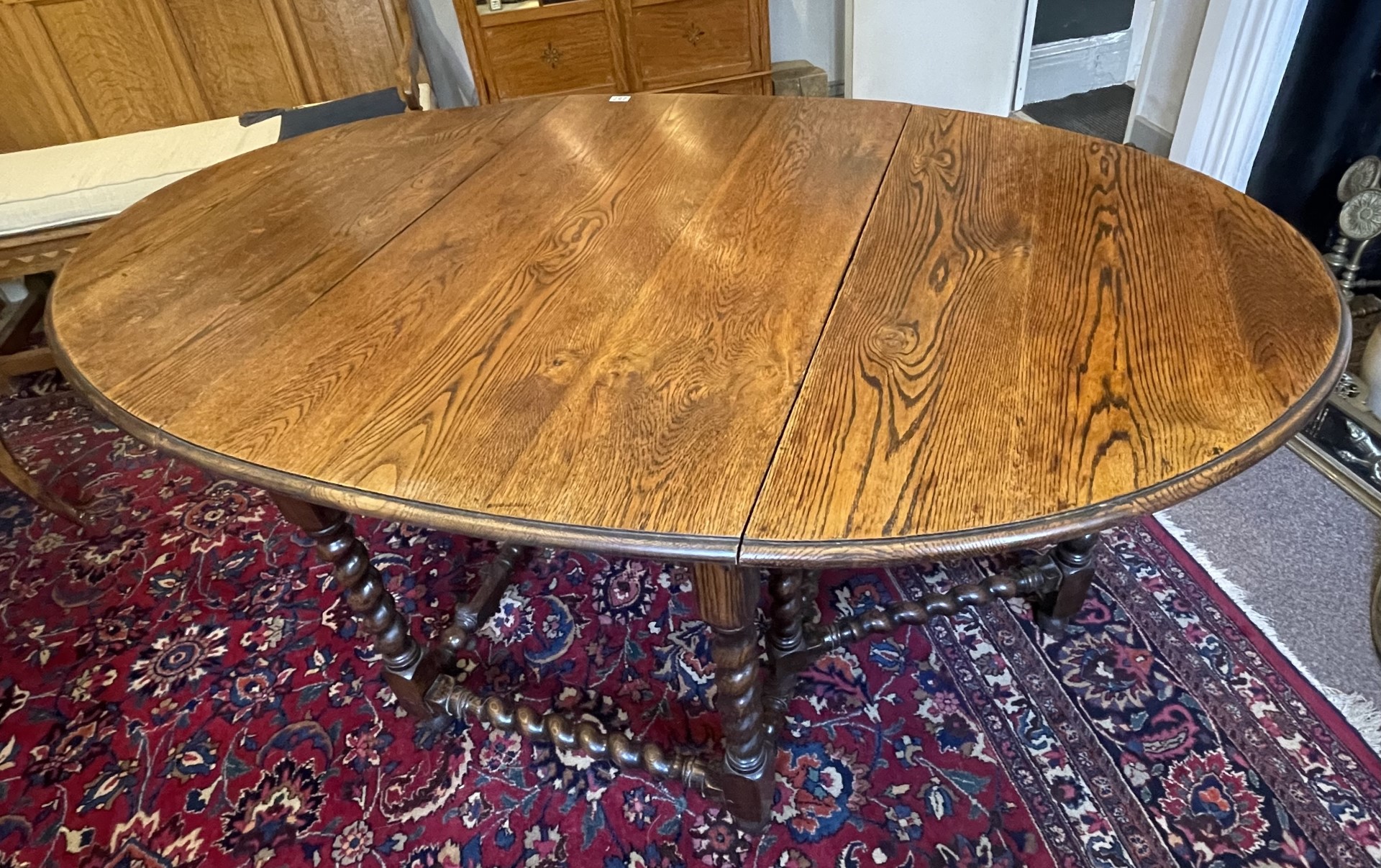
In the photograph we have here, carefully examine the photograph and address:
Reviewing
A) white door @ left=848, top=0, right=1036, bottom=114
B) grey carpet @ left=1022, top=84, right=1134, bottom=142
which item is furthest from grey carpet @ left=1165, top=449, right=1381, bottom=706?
white door @ left=848, top=0, right=1036, bottom=114

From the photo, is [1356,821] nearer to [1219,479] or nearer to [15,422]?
[1219,479]

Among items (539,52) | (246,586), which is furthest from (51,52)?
(246,586)

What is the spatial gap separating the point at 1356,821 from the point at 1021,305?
2.93 feet

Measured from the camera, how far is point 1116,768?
1.21 meters

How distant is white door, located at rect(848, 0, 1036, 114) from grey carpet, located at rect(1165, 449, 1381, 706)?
203cm

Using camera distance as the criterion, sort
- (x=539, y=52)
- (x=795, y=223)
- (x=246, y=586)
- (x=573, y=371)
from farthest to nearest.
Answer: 1. (x=539, y=52)
2. (x=246, y=586)
3. (x=795, y=223)
4. (x=573, y=371)

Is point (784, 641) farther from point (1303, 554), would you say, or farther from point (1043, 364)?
point (1303, 554)

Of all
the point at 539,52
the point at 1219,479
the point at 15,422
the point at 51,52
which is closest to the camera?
the point at 1219,479

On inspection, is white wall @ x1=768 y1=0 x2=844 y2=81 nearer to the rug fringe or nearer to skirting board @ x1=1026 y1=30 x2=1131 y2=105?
skirting board @ x1=1026 y1=30 x2=1131 y2=105

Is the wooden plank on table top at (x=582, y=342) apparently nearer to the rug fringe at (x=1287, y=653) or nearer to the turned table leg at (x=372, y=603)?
the turned table leg at (x=372, y=603)

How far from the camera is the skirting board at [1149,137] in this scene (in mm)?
2529

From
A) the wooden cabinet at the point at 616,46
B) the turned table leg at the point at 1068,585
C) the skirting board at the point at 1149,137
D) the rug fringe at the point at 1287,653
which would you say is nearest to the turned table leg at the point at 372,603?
the turned table leg at the point at 1068,585

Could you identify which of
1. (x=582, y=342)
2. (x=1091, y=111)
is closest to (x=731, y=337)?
(x=582, y=342)

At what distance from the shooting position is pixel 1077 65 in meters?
3.54
